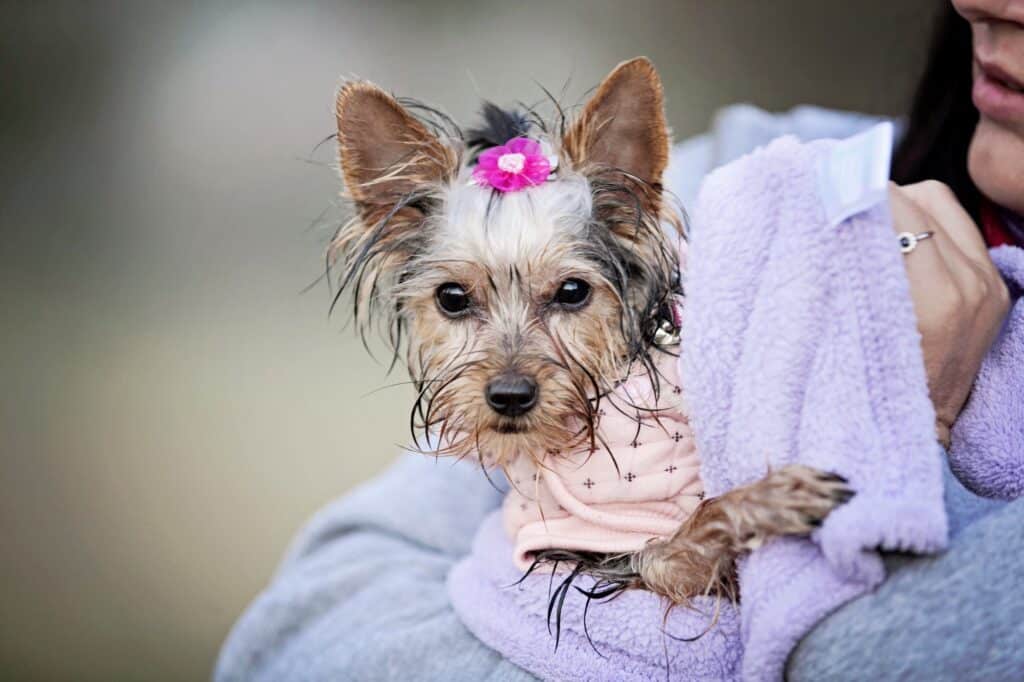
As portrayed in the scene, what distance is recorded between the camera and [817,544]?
4.19 feet

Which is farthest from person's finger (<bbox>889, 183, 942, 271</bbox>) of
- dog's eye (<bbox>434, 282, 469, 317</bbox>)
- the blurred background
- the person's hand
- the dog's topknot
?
the blurred background

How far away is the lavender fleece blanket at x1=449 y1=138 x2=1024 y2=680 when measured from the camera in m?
1.20

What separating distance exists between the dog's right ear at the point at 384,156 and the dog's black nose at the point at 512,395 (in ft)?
1.54

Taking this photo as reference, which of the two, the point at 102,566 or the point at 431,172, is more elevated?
the point at 431,172

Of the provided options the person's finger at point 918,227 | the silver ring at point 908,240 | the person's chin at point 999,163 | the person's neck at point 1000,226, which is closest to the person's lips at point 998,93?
the person's chin at point 999,163

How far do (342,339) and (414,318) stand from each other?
307cm

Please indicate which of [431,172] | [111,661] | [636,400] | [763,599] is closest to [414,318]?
[431,172]

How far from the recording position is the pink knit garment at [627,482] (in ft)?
5.49

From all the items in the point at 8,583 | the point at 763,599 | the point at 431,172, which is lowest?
the point at 8,583

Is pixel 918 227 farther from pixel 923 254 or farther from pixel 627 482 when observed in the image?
pixel 627 482

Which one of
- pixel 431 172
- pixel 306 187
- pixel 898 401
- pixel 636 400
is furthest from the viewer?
pixel 306 187

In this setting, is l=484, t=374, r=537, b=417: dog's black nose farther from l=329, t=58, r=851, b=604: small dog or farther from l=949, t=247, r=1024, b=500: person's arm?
l=949, t=247, r=1024, b=500: person's arm

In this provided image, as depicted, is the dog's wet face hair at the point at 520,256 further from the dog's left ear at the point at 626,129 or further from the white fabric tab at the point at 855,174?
the white fabric tab at the point at 855,174

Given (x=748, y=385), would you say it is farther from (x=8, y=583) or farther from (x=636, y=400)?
(x=8, y=583)
